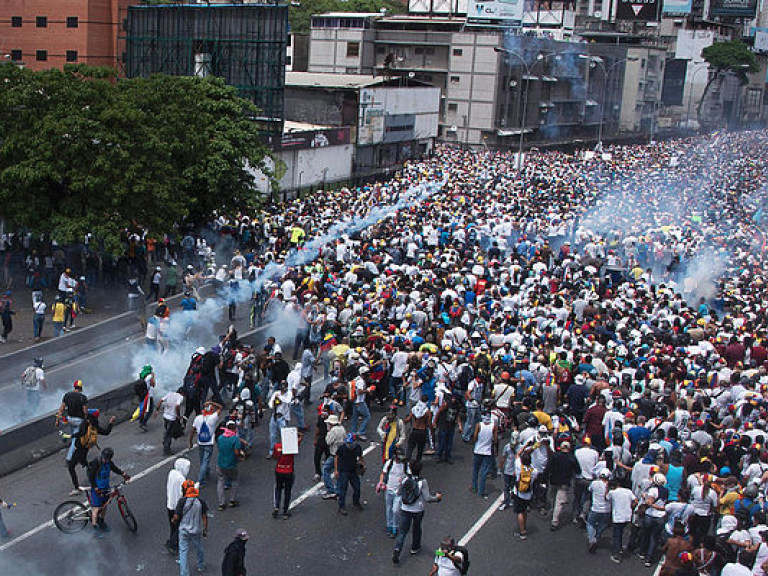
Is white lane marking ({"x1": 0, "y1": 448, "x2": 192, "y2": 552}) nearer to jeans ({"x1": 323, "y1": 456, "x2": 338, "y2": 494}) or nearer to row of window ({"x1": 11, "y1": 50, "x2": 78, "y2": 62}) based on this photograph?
jeans ({"x1": 323, "y1": 456, "x2": 338, "y2": 494})

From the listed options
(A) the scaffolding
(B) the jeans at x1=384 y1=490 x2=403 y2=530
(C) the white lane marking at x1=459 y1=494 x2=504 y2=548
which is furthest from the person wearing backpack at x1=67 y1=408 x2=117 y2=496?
(A) the scaffolding

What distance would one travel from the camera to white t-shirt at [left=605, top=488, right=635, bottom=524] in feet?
38.7

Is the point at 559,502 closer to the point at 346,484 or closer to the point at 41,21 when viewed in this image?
the point at 346,484

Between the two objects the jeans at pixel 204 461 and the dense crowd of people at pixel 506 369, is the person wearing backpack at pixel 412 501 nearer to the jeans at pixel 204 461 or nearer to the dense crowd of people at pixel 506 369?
the dense crowd of people at pixel 506 369

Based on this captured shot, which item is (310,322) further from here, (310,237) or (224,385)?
(310,237)

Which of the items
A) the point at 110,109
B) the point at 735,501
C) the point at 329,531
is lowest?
the point at 329,531

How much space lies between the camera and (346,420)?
52.0 feet

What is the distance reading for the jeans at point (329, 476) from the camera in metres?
13.0

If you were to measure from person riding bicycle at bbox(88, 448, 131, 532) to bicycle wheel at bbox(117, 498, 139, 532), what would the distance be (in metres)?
0.20

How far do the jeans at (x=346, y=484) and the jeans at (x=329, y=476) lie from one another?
0.83 ft

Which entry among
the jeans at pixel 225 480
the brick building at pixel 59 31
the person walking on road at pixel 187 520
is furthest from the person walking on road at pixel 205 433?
the brick building at pixel 59 31

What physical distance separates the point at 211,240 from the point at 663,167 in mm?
33205

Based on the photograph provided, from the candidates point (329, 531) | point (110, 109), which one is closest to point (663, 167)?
point (110, 109)

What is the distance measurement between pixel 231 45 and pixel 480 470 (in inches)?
1152
